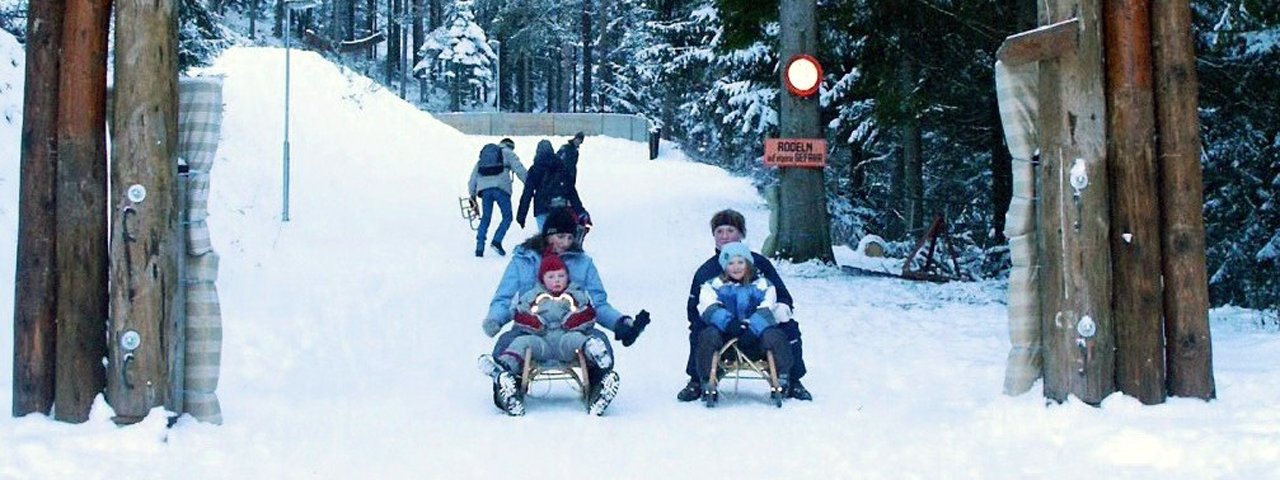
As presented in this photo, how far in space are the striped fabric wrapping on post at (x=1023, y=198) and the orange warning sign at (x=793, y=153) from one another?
9.57 meters

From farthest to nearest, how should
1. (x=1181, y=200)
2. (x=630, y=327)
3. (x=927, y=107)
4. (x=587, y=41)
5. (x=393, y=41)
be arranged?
(x=393, y=41), (x=587, y=41), (x=927, y=107), (x=630, y=327), (x=1181, y=200)

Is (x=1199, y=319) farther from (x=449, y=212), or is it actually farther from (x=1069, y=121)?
(x=449, y=212)

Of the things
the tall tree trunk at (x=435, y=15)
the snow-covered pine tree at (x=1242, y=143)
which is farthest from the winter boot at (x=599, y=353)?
the tall tree trunk at (x=435, y=15)

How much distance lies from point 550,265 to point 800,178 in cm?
991

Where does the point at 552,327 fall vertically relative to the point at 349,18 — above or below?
below

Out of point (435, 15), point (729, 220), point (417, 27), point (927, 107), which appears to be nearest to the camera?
point (729, 220)

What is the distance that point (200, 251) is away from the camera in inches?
290

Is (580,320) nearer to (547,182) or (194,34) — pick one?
(547,182)

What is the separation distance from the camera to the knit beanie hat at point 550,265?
8852mm

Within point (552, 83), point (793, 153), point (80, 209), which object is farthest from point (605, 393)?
point (552, 83)

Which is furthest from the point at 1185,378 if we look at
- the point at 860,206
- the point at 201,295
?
the point at 860,206

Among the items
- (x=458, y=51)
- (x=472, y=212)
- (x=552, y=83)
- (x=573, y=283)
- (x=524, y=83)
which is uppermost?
(x=458, y=51)

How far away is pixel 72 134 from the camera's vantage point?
696 centimetres

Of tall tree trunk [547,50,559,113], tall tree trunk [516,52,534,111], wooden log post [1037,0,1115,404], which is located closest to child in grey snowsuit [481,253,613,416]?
wooden log post [1037,0,1115,404]
